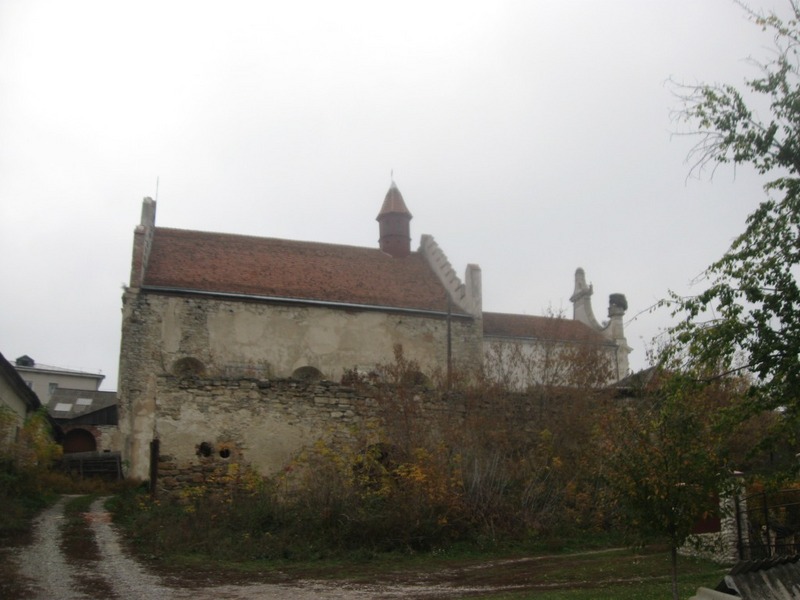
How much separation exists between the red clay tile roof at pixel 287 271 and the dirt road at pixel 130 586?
1693 cm

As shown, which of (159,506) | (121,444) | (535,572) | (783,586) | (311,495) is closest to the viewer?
(783,586)

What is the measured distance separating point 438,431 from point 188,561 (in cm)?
664

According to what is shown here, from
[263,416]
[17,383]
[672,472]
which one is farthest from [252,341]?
[672,472]

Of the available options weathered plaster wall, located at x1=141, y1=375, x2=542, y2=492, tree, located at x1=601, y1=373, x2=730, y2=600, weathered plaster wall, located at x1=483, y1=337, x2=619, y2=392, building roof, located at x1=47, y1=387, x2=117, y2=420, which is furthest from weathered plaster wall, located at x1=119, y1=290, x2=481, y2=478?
building roof, located at x1=47, y1=387, x2=117, y2=420

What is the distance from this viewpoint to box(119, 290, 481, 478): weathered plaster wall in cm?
2775

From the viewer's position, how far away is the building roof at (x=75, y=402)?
153ft

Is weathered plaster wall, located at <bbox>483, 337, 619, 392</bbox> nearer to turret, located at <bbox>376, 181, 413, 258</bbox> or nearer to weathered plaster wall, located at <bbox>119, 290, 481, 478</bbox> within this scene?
weathered plaster wall, located at <bbox>119, 290, 481, 478</bbox>

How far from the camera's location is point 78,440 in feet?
139

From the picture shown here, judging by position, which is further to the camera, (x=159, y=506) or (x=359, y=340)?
(x=359, y=340)

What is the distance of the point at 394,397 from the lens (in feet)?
61.1

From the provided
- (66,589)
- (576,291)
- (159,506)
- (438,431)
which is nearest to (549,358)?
(438,431)

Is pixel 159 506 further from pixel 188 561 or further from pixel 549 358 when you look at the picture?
pixel 549 358

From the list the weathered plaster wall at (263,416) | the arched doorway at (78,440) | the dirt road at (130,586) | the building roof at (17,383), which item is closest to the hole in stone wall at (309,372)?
the building roof at (17,383)

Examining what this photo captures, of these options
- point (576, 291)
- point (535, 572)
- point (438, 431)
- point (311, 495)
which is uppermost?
point (576, 291)
